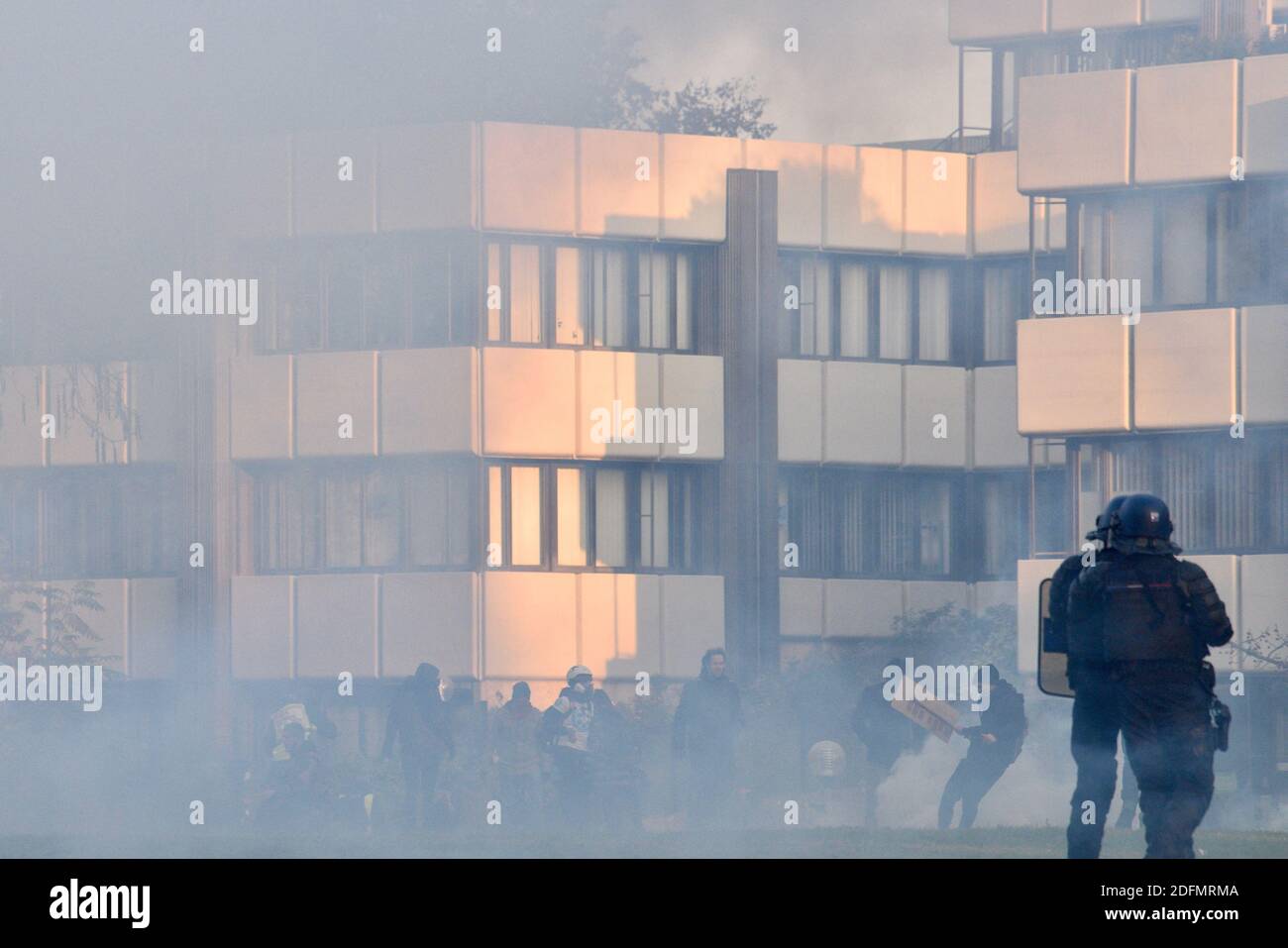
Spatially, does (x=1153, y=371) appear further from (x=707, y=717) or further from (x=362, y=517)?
(x=362, y=517)

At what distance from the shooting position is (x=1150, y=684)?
1129 cm

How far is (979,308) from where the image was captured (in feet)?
121

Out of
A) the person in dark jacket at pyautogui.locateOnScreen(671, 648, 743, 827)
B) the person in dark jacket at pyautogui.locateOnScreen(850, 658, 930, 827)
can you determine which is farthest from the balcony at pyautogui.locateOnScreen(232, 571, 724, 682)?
the person in dark jacket at pyautogui.locateOnScreen(671, 648, 743, 827)

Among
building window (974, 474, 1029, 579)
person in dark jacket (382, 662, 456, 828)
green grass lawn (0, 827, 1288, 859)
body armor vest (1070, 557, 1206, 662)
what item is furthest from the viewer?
building window (974, 474, 1029, 579)

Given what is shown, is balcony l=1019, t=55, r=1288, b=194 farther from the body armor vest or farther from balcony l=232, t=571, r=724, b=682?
the body armor vest

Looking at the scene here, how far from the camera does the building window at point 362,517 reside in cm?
3353

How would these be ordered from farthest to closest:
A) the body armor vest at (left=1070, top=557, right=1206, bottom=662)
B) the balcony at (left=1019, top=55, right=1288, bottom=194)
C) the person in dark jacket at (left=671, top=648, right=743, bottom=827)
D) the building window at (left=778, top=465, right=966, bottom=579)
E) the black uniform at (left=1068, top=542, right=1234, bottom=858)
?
the building window at (left=778, top=465, right=966, bottom=579), the balcony at (left=1019, top=55, right=1288, bottom=194), the person in dark jacket at (left=671, top=648, right=743, bottom=827), the body armor vest at (left=1070, top=557, right=1206, bottom=662), the black uniform at (left=1068, top=542, right=1234, bottom=858)

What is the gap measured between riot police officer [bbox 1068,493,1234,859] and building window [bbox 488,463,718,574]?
73.5 ft

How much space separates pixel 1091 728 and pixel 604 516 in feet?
75.6

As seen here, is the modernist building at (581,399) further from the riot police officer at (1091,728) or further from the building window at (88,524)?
the riot police officer at (1091,728)

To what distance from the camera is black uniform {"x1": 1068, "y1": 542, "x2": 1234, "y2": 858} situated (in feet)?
36.5

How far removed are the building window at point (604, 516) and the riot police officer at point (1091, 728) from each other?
72.9 ft
